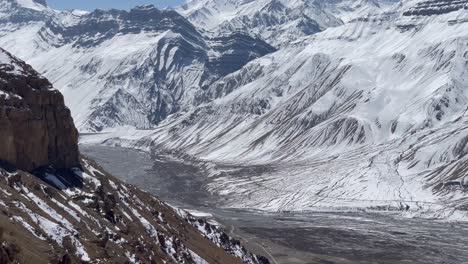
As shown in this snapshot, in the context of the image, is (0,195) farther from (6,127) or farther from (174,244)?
(174,244)

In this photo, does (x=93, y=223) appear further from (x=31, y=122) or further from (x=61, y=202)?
(x=31, y=122)

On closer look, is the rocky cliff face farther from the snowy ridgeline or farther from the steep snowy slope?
the snowy ridgeline

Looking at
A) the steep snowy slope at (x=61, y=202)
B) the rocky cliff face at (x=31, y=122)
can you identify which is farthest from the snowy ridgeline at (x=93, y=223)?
the rocky cliff face at (x=31, y=122)

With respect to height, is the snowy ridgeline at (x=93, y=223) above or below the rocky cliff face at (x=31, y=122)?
below

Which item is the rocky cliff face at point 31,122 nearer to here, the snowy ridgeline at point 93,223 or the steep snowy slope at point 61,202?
the steep snowy slope at point 61,202

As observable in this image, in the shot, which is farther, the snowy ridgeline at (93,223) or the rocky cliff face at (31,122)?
the rocky cliff face at (31,122)

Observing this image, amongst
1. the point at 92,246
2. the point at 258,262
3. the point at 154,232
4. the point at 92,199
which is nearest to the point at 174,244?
the point at 154,232

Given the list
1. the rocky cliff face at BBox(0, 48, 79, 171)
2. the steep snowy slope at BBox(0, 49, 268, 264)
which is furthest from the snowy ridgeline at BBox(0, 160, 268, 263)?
the rocky cliff face at BBox(0, 48, 79, 171)
